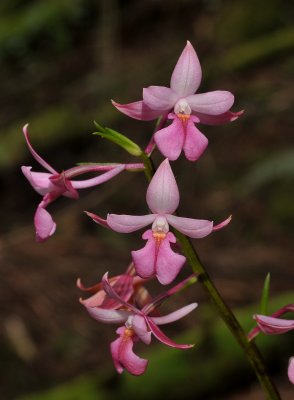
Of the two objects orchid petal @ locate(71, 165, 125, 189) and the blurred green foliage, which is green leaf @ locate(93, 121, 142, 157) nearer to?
orchid petal @ locate(71, 165, 125, 189)

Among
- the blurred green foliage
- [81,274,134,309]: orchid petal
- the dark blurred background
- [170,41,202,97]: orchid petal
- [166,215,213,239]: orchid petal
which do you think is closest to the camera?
[166,215,213,239]: orchid petal

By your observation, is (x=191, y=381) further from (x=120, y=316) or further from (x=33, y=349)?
(x=120, y=316)

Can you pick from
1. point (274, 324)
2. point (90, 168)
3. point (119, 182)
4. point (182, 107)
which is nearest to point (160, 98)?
point (182, 107)

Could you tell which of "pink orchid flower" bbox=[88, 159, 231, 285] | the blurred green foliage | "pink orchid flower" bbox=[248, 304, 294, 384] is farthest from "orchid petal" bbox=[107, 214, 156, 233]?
the blurred green foliage

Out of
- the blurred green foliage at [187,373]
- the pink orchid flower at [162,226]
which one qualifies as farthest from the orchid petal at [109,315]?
the blurred green foliage at [187,373]

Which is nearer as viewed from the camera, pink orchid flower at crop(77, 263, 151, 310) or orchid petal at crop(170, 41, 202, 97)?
orchid petal at crop(170, 41, 202, 97)

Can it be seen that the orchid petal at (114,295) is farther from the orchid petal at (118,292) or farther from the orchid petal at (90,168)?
the orchid petal at (90,168)
